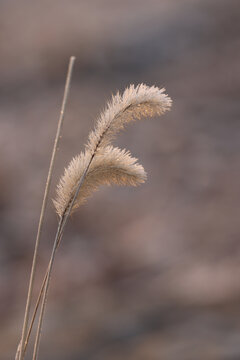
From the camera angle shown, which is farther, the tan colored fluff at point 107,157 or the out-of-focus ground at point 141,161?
the out-of-focus ground at point 141,161

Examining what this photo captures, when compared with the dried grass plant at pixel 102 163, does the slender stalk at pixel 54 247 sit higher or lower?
lower

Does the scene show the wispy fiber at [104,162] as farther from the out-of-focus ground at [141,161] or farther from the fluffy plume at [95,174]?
the out-of-focus ground at [141,161]

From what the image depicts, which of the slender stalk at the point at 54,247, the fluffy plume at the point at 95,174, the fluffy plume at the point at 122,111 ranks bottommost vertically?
the slender stalk at the point at 54,247

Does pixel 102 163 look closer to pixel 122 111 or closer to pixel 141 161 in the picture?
pixel 122 111

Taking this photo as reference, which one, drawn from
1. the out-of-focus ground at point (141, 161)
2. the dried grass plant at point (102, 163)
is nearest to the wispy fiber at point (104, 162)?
the dried grass plant at point (102, 163)

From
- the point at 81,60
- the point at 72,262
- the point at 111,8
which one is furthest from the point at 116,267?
the point at 111,8

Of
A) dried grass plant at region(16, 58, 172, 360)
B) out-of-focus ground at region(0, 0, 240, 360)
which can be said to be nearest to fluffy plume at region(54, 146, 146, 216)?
dried grass plant at region(16, 58, 172, 360)

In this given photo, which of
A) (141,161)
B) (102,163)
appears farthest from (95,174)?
(141,161)

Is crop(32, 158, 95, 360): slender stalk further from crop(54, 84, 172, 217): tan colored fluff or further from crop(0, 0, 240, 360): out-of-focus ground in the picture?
crop(0, 0, 240, 360): out-of-focus ground
